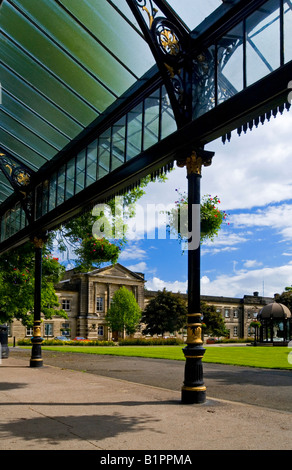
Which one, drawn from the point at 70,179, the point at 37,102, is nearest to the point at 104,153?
the point at 70,179

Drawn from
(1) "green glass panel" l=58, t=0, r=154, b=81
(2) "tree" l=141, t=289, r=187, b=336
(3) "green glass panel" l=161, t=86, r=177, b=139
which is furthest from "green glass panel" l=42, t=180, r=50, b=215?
(2) "tree" l=141, t=289, r=187, b=336

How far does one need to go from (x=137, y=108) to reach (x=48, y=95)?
9.67ft

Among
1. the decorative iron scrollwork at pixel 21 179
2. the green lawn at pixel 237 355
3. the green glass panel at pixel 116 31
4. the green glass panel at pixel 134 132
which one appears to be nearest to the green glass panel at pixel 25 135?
the decorative iron scrollwork at pixel 21 179

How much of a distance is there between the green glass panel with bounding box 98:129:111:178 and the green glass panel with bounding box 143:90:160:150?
1.91 meters

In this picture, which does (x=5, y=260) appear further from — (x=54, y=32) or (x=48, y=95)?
(x=54, y=32)

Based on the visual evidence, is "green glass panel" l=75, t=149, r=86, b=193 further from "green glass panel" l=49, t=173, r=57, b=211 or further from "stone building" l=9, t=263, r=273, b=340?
"stone building" l=9, t=263, r=273, b=340

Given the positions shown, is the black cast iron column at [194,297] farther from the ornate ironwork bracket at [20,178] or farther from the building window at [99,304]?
the building window at [99,304]

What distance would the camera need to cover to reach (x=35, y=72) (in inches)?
468

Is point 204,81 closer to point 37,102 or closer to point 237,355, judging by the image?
point 37,102

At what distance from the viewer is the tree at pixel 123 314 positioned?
216ft

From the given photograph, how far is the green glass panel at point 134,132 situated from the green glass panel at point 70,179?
10.7 ft

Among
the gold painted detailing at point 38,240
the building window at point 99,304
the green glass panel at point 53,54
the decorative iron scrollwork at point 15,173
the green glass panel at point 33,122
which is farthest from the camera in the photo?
the building window at point 99,304

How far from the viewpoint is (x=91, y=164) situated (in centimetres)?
1277
